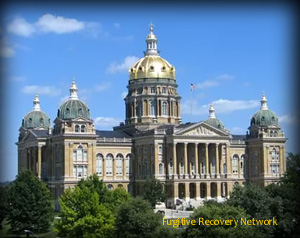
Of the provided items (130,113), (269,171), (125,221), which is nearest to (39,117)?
(130,113)

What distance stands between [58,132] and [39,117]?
2081 cm

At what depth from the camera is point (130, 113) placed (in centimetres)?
11644

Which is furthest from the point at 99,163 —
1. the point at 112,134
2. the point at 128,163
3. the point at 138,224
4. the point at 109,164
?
the point at 138,224

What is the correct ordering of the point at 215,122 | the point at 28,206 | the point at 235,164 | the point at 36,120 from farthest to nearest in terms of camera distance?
1. the point at 215,122
2. the point at 36,120
3. the point at 235,164
4. the point at 28,206

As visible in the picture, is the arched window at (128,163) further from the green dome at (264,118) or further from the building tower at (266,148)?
the green dome at (264,118)

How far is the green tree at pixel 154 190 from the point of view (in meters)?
95.3

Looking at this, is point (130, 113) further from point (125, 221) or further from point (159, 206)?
point (125, 221)

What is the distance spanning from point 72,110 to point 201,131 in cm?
2201

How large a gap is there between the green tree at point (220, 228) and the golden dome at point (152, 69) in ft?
192

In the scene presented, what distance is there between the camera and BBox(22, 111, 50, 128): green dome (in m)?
121

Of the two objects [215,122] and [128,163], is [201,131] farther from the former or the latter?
[215,122]

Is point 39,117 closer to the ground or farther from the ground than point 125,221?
farther from the ground

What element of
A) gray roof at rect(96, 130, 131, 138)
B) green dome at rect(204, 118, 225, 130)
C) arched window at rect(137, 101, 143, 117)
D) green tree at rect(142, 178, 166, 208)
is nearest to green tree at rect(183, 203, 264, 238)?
green tree at rect(142, 178, 166, 208)

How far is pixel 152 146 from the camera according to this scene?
105562 millimetres
